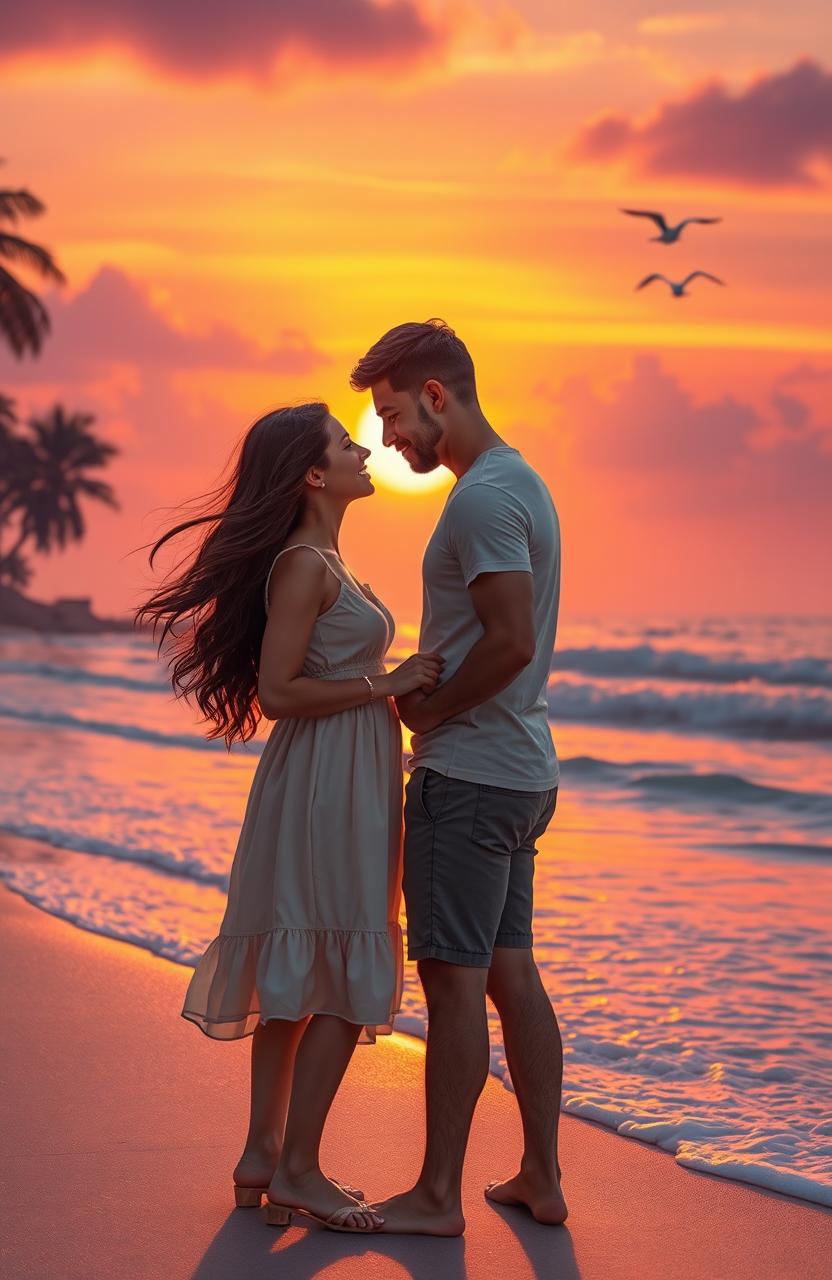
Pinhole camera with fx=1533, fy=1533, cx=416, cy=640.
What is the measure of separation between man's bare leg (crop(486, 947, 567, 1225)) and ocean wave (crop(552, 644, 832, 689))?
24429 millimetres

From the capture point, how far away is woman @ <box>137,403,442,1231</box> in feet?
11.7

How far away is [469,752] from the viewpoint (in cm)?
354

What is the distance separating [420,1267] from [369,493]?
5.83 feet

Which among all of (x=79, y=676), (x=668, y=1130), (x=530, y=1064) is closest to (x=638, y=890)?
(x=668, y=1130)

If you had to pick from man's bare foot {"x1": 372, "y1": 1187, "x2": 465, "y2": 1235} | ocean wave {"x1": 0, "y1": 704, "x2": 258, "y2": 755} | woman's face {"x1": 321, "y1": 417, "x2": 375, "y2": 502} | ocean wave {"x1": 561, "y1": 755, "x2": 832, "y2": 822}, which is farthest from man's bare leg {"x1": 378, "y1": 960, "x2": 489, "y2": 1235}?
ocean wave {"x1": 0, "y1": 704, "x2": 258, "y2": 755}

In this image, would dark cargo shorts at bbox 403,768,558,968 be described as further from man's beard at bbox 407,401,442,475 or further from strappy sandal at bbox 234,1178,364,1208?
man's beard at bbox 407,401,442,475

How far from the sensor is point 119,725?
19.7m

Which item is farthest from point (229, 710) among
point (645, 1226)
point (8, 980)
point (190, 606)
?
point (8, 980)

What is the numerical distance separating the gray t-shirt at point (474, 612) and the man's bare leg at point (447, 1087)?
0.47m

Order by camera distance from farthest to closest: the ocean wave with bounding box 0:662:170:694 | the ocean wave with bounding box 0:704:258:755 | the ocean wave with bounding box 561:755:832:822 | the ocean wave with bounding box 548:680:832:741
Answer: the ocean wave with bounding box 0:662:170:694 → the ocean wave with bounding box 548:680:832:741 → the ocean wave with bounding box 0:704:258:755 → the ocean wave with bounding box 561:755:832:822

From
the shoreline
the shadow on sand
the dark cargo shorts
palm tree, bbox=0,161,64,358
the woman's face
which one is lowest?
the shadow on sand

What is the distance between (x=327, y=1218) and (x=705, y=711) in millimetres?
20613

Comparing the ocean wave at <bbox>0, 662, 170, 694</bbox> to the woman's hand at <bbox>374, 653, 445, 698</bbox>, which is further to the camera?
the ocean wave at <bbox>0, 662, 170, 694</bbox>

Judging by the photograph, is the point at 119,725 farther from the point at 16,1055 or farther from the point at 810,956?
the point at 16,1055
